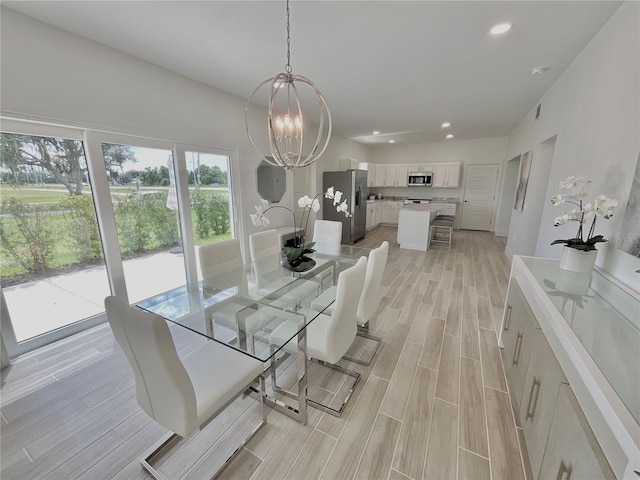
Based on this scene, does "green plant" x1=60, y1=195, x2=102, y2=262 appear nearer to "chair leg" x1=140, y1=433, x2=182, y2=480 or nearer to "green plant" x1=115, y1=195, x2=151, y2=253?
"green plant" x1=115, y1=195, x2=151, y2=253

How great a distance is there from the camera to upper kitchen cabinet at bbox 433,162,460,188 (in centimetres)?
706

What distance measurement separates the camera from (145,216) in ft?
9.13

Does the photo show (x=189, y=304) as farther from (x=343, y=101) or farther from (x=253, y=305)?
(x=343, y=101)

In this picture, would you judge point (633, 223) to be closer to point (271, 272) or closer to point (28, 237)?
point (271, 272)

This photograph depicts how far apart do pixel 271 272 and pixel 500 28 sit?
2.75m

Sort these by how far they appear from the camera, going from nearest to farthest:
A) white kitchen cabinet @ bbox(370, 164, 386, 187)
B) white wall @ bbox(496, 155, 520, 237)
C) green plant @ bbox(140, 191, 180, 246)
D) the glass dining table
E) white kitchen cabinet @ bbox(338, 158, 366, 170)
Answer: the glass dining table, green plant @ bbox(140, 191, 180, 246), white wall @ bbox(496, 155, 520, 237), white kitchen cabinet @ bbox(338, 158, 366, 170), white kitchen cabinet @ bbox(370, 164, 386, 187)

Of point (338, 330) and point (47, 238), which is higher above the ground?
point (47, 238)

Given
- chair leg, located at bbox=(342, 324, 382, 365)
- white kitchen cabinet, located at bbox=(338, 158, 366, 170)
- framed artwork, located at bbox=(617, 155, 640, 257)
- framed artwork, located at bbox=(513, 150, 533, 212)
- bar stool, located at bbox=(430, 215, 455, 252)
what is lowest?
chair leg, located at bbox=(342, 324, 382, 365)

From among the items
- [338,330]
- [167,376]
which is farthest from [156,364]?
[338,330]

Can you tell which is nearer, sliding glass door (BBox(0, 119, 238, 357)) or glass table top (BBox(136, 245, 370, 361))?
glass table top (BBox(136, 245, 370, 361))

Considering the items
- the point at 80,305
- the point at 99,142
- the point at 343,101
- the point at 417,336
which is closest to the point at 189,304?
the point at 80,305

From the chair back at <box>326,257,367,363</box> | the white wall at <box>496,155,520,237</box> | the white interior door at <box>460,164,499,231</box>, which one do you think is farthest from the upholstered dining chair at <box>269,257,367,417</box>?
the white interior door at <box>460,164,499,231</box>

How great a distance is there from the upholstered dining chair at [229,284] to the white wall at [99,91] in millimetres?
1525

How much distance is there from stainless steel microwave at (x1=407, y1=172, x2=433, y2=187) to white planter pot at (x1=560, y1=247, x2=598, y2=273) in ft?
20.1
